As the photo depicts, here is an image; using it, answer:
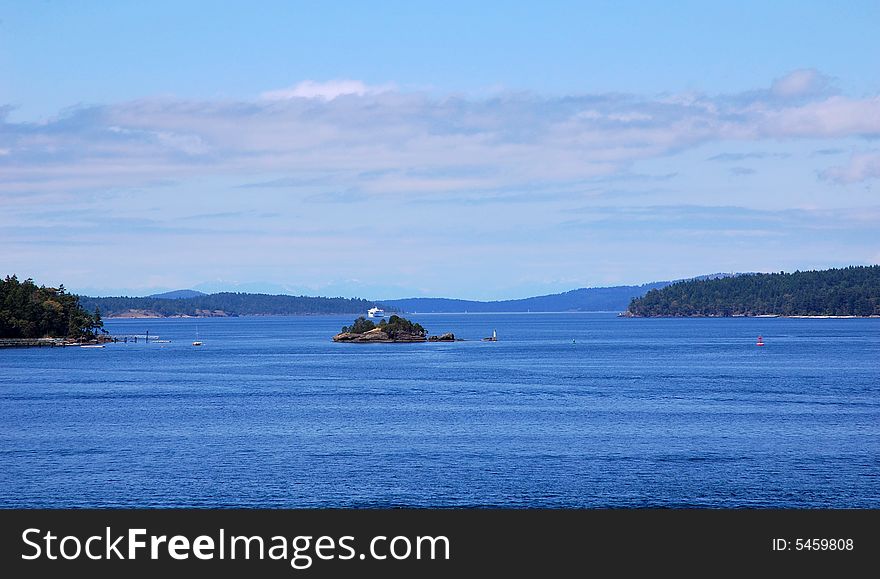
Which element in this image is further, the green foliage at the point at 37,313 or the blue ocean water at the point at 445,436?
the green foliage at the point at 37,313

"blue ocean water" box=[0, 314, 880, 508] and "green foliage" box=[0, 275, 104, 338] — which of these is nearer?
"blue ocean water" box=[0, 314, 880, 508]

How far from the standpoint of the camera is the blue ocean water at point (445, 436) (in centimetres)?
4378

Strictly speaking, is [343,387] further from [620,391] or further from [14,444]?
[14,444]

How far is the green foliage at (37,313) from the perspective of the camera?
178250 mm

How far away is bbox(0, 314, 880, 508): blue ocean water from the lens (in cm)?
4378

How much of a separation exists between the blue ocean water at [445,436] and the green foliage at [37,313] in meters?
59.2

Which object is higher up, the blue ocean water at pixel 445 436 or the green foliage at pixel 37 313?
the green foliage at pixel 37 313

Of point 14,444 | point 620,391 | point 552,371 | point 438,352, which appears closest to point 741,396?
point 620,391

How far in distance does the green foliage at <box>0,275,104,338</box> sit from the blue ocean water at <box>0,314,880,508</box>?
59.2 metres

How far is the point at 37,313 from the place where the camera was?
605 ft

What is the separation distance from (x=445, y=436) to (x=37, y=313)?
14242 centimetres

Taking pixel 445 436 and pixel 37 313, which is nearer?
pixel 445 436

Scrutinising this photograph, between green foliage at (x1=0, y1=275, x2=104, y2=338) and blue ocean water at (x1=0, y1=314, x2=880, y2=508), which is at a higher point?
green foliage at (x1=0, y1=275, x2=104, y2=338)

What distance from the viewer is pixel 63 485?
4550 centimetres
